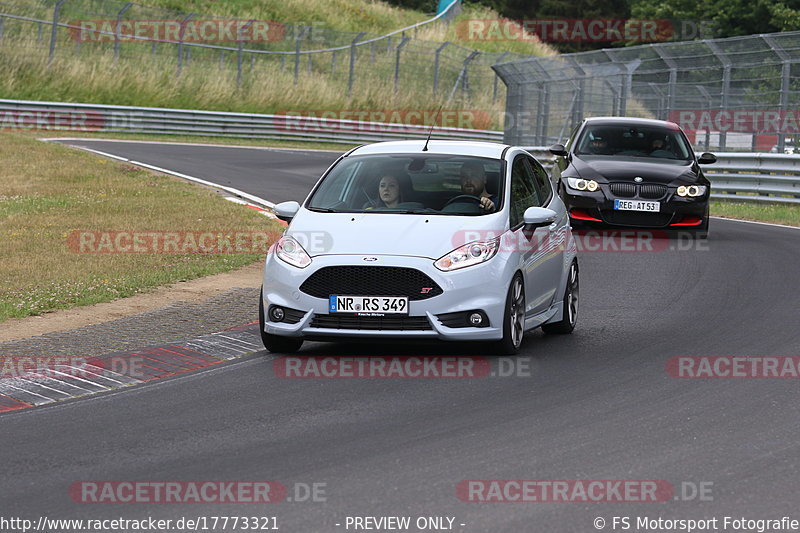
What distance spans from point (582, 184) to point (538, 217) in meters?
8.76

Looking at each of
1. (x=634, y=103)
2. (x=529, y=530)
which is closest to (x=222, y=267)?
(x=529, y=530)

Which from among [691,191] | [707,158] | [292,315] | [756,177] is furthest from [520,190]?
[756,177]

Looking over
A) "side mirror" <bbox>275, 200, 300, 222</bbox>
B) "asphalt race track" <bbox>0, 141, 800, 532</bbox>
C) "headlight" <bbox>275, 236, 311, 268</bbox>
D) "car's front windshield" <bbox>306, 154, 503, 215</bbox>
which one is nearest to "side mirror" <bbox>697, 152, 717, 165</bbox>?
"asphalt race track" <bbox>0, 141, 800, 532</bbox>

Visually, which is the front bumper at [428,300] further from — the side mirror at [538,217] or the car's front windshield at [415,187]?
the car's front windshield at [415,187]

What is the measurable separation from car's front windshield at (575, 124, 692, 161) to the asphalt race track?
8.52 m

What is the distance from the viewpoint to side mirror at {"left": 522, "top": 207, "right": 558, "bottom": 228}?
10.1 m

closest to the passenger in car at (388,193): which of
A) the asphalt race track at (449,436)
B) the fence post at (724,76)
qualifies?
the asphalt race track at (449,436)

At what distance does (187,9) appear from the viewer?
6500 centimetres

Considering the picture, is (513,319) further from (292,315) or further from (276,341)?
(276,341)

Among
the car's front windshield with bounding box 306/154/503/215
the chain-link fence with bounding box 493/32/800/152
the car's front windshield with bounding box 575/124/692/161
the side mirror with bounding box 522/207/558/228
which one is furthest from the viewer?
the chain-link fence with bounding box 493/32/800/152

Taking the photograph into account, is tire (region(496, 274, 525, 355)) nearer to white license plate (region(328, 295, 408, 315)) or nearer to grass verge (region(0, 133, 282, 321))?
white license plate (region(328, 295, 408, 315))

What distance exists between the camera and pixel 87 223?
737 inches

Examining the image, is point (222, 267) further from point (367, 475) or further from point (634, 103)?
point (634, 103)

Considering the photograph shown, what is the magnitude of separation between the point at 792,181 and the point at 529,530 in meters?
20.3
